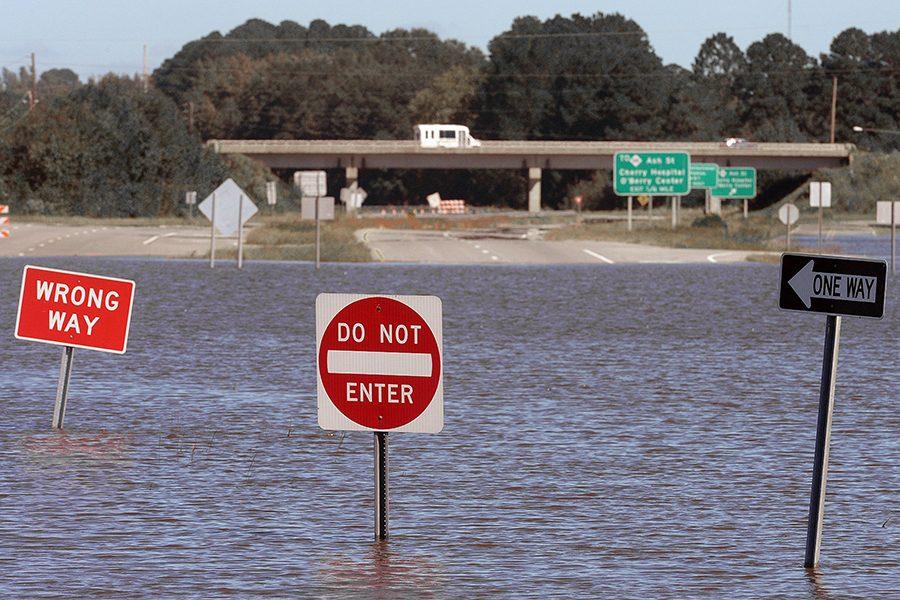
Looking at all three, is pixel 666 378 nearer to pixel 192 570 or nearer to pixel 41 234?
pixel 192 570

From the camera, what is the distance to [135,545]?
999 cm

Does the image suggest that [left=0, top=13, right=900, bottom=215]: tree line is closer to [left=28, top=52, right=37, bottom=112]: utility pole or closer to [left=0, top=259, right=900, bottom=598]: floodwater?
[left=28, top=52, right=37, bottom=112]: utility pole

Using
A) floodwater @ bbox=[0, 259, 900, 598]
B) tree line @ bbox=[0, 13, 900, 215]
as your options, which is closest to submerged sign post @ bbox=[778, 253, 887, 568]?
floodwater @ bbox=[0, 259, 900, 598]

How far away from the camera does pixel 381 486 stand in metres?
10.1

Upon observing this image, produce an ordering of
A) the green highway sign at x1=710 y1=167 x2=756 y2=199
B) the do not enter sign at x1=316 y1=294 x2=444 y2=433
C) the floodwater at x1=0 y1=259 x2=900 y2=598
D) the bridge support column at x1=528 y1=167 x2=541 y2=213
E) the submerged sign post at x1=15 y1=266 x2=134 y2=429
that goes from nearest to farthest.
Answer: the floodwater at x1=0 y1=259 x2=900 y2=598
the do not enter sign at x1=316 y1=294 x2=444 y2=433
the submerged sign post at x1=15 y1=266 x2=134 y2=429
the green highway sign at x1=710 y1=167 x2=756 y2=199
the bridge support column at x1=528 y1=167 x2=541 y2=213

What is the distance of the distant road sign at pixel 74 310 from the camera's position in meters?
14.9

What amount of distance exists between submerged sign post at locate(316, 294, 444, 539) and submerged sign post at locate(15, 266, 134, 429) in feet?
17.7

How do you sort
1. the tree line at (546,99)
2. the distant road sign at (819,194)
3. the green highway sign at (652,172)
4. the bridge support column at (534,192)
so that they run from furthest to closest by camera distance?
the tree line at (546,99)
the bridge support column at (534,192)
the green highway sign at (652,172)
the distant road sign at (819,194)

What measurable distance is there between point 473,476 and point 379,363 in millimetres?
3182

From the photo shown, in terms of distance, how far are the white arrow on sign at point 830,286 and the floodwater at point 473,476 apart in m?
1.42

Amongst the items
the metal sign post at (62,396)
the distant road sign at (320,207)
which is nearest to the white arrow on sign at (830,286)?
the metal sign post at (62,396)

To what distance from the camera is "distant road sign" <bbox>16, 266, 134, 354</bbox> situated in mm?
14883

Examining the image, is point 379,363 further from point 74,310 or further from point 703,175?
point 703,175

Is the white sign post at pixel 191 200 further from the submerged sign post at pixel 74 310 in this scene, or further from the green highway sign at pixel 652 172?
the submerged sign post at pixel 74 310
